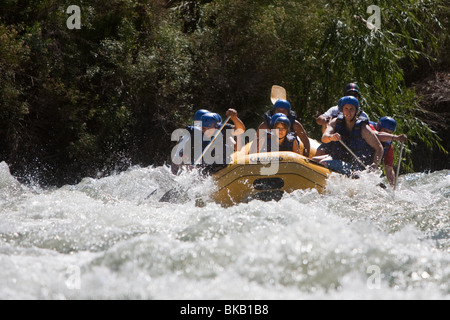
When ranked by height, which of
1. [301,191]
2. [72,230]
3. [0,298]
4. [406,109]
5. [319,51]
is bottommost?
[0,298]

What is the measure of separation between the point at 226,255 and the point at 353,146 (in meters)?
3.32

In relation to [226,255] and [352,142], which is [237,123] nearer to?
[352,142]

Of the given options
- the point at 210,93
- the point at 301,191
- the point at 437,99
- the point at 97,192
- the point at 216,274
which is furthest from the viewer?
the point at 437,99

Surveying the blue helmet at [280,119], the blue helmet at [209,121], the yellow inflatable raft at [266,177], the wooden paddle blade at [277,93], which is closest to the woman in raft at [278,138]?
the blue helmet at [280,119]

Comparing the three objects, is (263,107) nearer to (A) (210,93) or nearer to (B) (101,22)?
(A) (210,93)

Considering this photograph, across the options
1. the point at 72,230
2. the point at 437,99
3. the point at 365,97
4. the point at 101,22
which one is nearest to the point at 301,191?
the point at 72,230

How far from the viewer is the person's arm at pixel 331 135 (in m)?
6.30

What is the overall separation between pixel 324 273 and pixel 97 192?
13.9 ft

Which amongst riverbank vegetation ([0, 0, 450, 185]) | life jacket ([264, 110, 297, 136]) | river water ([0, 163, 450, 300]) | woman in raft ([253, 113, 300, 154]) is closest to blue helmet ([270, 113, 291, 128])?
woman in raft ([253, 113, 300, 154])

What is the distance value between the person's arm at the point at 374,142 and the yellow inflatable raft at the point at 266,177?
0.66 metres

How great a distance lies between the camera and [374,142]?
653 cm

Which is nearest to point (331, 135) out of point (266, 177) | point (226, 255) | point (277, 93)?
point (266, 177)

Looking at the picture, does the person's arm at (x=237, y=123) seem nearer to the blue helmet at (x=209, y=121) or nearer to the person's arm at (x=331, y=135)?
the blue helmet at (x=209, y=121)

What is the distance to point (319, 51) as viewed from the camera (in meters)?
10.4
